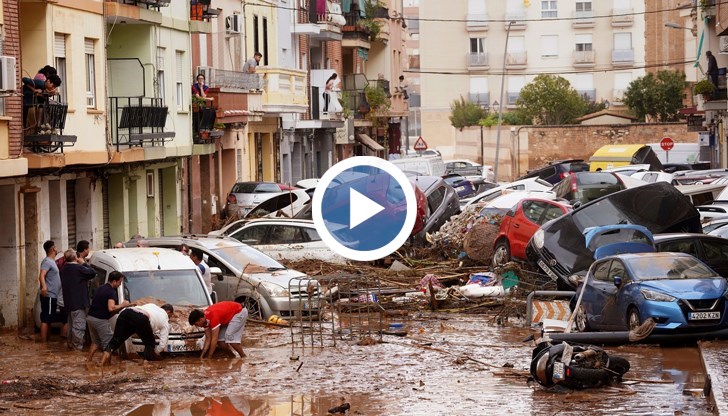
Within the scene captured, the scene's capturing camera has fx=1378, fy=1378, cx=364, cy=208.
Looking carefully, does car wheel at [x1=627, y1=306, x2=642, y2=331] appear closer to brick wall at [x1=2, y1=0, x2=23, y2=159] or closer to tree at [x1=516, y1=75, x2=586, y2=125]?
brick wall at [x1=2, y1=0, x2=23, y2=159]

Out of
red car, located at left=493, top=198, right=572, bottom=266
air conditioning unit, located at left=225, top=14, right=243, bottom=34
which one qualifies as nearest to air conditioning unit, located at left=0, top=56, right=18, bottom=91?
red car, located at left=493, top=198, right=572, bottom=266

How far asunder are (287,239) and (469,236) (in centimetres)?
450

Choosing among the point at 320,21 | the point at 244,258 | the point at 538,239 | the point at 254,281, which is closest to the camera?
the point at 254,281

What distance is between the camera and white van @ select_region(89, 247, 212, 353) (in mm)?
21688

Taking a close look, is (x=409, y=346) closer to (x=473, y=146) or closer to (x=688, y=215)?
(x=688, y=215)

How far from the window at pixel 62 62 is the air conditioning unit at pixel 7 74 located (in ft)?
14.8

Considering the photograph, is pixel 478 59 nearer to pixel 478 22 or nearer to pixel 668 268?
pixel 478 22

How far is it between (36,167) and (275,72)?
25380mm

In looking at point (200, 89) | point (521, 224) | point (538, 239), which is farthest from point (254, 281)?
point (200, 89)

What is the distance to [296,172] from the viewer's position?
59.2m

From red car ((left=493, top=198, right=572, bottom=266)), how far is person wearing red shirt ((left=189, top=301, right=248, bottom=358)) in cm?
1033

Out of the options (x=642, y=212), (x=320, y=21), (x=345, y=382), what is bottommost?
(x=345, y=382)

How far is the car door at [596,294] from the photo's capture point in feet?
70.3

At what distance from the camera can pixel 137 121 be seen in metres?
30.4
